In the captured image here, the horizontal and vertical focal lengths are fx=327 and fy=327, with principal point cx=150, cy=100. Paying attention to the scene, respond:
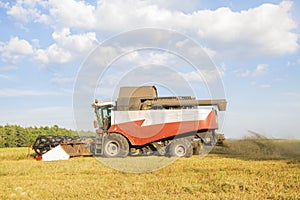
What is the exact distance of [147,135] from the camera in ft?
47.1

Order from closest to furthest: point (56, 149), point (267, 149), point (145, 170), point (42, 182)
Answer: point (42, 182)
point (145, 170)
point (56, 149)
point (267, 149)

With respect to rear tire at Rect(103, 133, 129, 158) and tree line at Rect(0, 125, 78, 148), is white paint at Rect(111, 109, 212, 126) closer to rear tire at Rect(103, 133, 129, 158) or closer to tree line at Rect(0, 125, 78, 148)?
rear tire at Rect(103, 133, 129, 158)

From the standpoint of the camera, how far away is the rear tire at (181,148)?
14.0m

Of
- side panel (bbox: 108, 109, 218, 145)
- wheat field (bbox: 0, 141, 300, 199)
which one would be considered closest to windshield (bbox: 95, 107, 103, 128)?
side panel (bbox: 108, 109, 218, 145)

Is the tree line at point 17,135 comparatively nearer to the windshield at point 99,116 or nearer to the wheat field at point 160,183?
the windshield at point 99,116

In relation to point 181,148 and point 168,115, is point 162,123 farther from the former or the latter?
point 181,148

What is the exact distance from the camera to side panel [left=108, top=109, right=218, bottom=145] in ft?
46.4

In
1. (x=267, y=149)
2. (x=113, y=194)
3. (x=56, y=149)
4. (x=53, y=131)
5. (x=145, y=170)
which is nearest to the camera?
(x=113, y=194)

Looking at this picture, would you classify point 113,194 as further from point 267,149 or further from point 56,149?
point 267,149

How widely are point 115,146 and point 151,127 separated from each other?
1.85 meters

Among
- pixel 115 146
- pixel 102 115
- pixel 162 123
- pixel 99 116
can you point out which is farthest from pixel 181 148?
pixel 99 116

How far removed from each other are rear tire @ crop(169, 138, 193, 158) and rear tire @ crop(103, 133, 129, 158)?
202 centimetres

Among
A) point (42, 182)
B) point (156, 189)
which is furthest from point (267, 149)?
point (42, 182)

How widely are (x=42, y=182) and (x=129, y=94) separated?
716 centimetres
